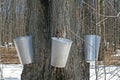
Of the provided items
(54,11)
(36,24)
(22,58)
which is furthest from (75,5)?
(22,58)

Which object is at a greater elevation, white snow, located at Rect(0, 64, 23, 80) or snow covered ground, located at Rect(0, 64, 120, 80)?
snow covered ground, located at Rect(0, 64, 120, 80)

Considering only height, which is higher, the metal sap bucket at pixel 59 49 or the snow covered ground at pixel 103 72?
the metal sap bucket at pixel 59 49

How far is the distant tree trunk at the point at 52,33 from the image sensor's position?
8.90 feet

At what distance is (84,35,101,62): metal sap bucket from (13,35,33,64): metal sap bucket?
Result: 0.47 m

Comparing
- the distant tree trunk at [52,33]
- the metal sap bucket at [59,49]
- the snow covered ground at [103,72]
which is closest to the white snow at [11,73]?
the snow covered ground at [103,72]

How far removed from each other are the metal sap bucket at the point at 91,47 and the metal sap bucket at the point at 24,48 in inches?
18.6

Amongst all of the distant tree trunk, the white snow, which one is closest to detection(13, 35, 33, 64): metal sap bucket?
the distant tree trunk

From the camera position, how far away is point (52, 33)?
110 inches

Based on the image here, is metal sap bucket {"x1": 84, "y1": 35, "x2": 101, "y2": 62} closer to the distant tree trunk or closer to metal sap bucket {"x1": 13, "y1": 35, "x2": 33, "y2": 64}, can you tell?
the distant tree trunk

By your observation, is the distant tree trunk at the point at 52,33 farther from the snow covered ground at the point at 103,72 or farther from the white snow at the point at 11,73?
the white snow at the point at 11,73

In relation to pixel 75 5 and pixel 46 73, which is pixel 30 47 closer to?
pixel 46 73

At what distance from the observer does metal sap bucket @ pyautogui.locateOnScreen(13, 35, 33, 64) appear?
2602 mm

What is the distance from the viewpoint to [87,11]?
2.97 m

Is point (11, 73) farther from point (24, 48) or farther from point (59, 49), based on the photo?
point (59, 49)
